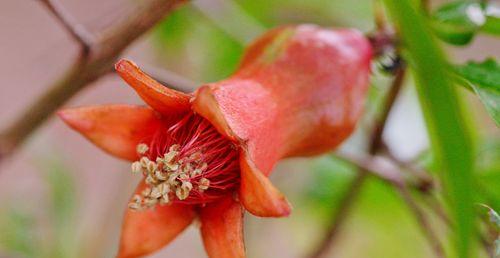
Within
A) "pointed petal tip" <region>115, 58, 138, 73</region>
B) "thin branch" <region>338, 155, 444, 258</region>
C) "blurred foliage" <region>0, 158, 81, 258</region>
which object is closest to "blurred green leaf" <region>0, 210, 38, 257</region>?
"blurred foliage" <region>0, 158, 81, 258</region>

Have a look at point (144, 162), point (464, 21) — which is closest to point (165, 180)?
point (144, 162)

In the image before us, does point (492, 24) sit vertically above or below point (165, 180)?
above

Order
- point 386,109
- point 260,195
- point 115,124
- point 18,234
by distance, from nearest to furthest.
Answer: point 260,195, point 115,124, point 386,109, point 18,234

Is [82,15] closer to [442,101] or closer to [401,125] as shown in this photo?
[401,125]

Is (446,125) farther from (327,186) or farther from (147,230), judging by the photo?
(327,186)

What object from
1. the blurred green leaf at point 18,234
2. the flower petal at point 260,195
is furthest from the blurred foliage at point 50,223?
the flower petal at point 260,195
